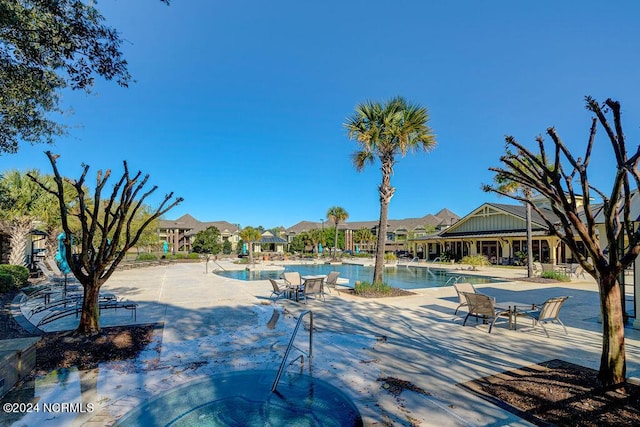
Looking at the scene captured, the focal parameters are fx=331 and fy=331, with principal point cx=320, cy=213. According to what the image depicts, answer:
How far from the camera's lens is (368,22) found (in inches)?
503

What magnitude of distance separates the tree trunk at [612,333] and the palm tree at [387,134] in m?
8.20

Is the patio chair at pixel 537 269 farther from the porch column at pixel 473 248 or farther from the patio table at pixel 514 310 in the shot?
the patio table at pixel 514 310

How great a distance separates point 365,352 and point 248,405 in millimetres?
2412

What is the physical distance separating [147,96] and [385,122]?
12.8 meters

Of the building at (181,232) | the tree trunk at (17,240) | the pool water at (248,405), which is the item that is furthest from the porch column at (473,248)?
the building at (181,232)

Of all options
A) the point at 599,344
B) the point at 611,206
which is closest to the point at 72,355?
the point at 611,206

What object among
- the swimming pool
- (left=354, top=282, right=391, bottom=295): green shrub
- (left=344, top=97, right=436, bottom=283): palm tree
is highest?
(left=344, top=97, right=436, bottom=283): palm tree

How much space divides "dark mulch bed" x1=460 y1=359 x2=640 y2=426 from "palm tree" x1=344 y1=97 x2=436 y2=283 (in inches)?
304

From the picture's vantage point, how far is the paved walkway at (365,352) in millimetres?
3822

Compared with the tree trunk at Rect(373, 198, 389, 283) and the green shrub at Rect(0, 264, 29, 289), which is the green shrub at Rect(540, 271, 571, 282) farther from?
the green shrub at Rect(0, 264, 29, 289)

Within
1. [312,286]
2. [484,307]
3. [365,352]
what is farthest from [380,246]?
[365,352]

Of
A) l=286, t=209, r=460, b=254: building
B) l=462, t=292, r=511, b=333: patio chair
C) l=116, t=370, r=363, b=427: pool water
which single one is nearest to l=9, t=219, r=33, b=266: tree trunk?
l=116, t=370, r=363, b=427: pool water

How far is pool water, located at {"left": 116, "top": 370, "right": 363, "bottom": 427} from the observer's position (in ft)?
12.1

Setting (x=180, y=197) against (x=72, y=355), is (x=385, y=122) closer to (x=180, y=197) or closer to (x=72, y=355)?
(x=180, y=197)
